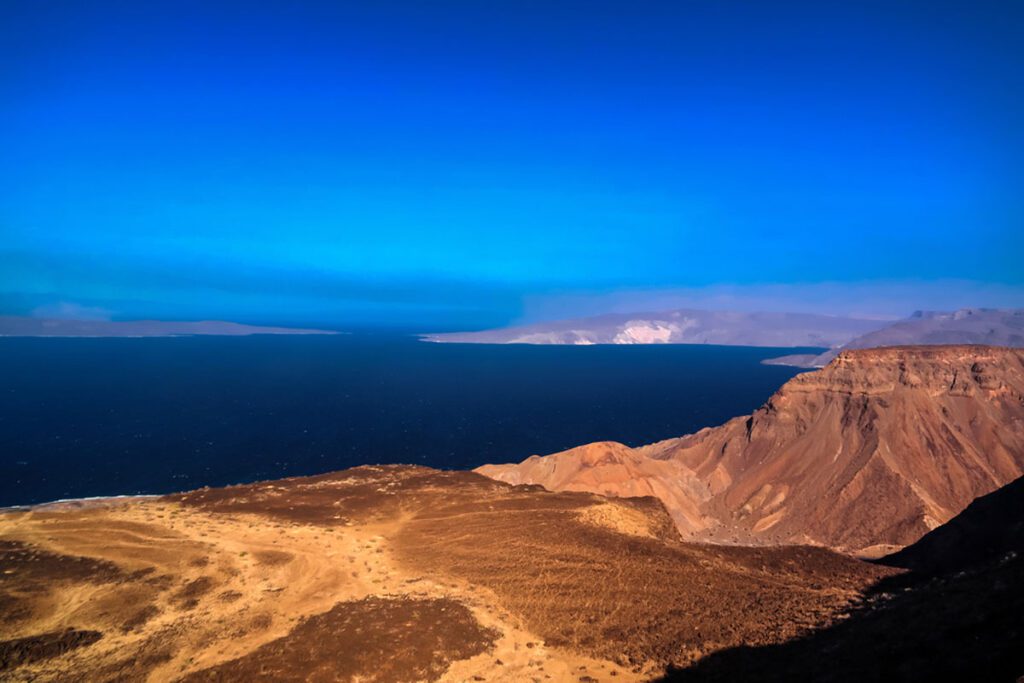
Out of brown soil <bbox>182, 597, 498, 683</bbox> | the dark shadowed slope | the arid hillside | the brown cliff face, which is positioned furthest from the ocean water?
the dark shadowed slope

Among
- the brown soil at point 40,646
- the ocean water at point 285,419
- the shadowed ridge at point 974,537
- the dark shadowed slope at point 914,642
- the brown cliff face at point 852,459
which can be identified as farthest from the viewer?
the ocean water at point 285,419

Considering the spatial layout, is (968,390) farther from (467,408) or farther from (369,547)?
(467,408)

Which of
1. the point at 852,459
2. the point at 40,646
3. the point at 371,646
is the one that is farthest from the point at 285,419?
the point at 371,646

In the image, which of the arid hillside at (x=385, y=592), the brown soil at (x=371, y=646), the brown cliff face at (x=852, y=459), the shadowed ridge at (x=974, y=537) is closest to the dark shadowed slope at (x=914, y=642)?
the arid hillside at (x=385, y=592)

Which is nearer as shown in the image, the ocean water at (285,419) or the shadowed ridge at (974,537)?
the shadowed ridge at (974,537)

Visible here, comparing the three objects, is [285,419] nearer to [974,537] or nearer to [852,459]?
[852,459]

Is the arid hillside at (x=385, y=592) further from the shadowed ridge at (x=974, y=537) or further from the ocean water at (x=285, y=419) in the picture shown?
the ocean water at (x=285, y=419)

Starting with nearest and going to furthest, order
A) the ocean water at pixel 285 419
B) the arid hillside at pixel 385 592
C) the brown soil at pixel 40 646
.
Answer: the brown soil at pixel 40 646, the arid hillside at pixel 385 592, the ocean water at pixel 285 419
